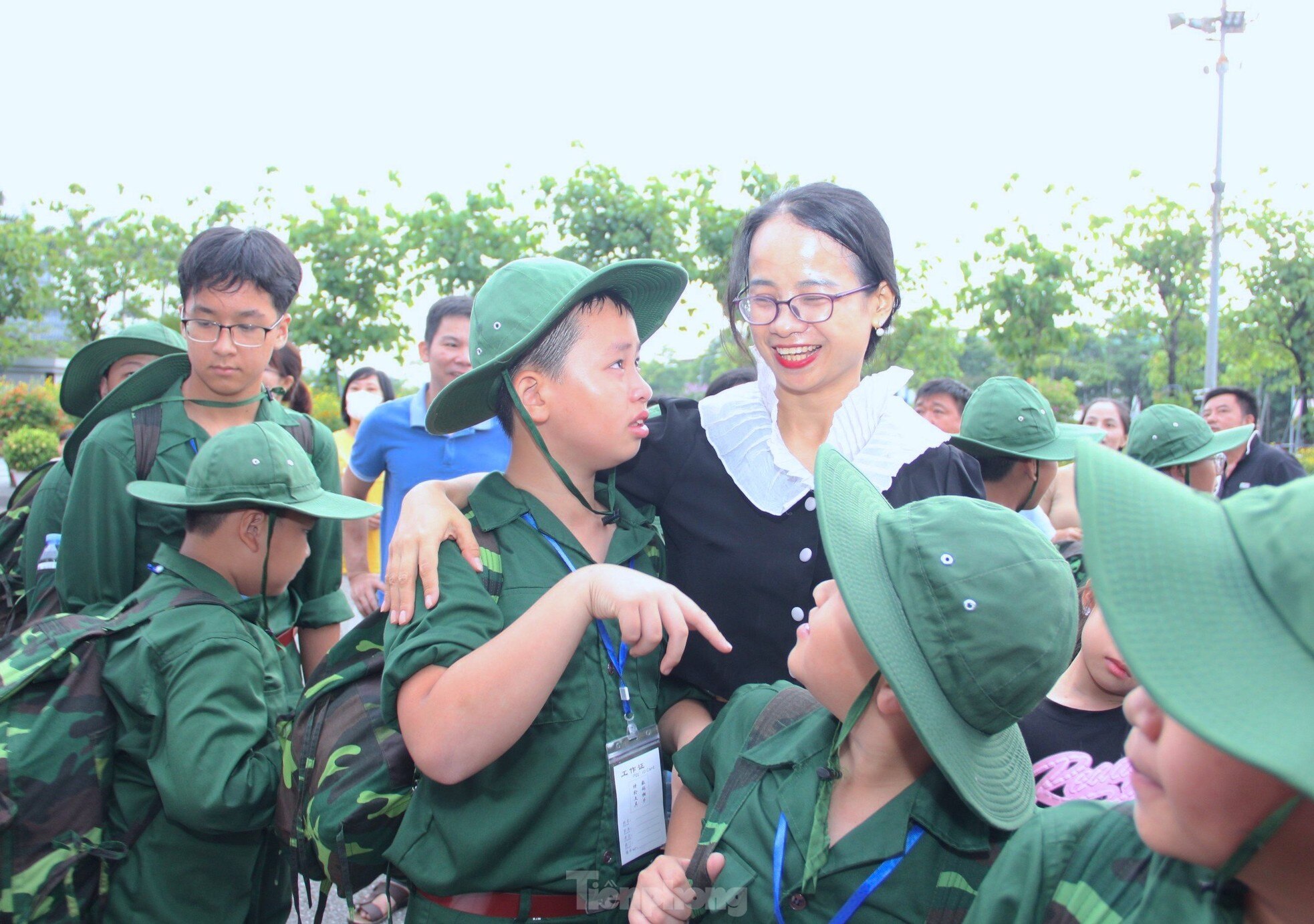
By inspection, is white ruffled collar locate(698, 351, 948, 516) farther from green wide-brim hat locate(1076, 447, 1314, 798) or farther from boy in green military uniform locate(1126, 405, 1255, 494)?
boy in green military uniform locate(1126, 405, 1255, 494)

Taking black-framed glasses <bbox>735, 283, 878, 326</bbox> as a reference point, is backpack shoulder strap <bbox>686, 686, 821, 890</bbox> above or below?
below

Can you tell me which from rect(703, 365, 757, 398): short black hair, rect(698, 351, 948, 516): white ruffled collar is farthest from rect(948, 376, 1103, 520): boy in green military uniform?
rect(698, 351, 948, 516): white ruffled collar

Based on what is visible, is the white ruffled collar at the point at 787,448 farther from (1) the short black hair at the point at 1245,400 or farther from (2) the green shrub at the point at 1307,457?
(2) the green shrub at the point at 1307,457

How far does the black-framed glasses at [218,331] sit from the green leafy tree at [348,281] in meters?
10.3

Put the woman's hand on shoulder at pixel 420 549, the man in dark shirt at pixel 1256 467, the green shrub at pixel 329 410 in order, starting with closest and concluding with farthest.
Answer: the woman's hand on shoulder at pixel 420 549 → the man in dark shirt at pixel 1256 467 → the green shrub at pixel 329 410

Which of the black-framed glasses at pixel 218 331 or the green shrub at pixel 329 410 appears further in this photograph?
the green shrub at pixel 329 410

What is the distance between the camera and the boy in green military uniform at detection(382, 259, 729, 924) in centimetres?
148

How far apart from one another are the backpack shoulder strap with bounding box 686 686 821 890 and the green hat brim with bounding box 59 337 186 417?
3.02 m

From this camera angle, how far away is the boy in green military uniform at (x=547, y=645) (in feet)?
4.84

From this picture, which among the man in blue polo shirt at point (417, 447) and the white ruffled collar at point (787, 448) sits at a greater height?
the white ruffled collar at point (787, 448)

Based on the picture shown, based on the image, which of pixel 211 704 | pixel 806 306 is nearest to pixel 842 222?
pixel 806 306

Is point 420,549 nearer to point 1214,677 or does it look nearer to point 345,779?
point 345,779

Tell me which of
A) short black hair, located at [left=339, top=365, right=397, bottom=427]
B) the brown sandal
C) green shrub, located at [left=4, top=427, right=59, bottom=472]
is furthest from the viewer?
green shrub, located at [left=4, top=427, right=59, bottom=472]

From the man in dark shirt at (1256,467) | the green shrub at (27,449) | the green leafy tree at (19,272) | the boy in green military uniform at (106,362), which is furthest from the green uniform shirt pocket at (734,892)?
the green leafy tree at (19,272)
